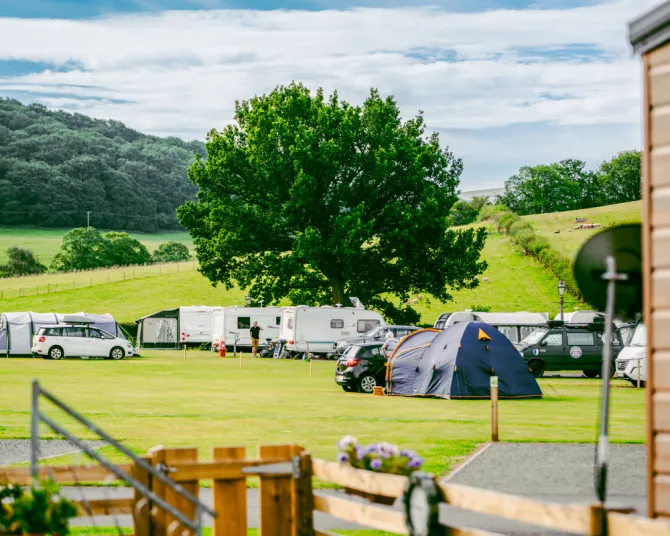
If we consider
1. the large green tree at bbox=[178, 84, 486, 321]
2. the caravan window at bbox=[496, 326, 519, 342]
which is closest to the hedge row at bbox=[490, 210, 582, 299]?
the large green tree at bbox=[178, 84, 486, 321]

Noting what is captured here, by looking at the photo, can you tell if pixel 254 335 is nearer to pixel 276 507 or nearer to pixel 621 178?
pixel 276 507

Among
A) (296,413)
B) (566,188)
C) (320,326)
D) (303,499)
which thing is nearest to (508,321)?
(320,326)

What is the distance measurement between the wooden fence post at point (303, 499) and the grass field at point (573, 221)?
267 ft

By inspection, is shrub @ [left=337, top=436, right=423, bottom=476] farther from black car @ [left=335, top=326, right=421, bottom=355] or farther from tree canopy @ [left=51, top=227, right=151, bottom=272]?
tree canopy @ [left=51, top=227, right=151, bottom=272]

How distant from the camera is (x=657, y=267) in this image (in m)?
5.51

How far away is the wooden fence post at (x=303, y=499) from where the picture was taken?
695cm

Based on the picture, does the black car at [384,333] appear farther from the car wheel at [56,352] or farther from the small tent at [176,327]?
the small tent at [176,327]

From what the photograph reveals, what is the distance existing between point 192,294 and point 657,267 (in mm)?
79158

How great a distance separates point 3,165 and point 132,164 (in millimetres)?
20607

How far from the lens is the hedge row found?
274 feet

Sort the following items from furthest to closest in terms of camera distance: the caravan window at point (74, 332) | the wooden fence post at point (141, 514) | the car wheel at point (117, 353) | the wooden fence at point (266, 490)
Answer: the car wheel at point (117, 353)
the caravan window at point (74, 332)
the wooden fence post at point (141, 514)
the wooden fence at point (266, 490)

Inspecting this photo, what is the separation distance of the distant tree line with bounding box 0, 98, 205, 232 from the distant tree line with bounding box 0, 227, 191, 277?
2959 cm

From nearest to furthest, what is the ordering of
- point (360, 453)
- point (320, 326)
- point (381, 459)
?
point (381, 459), point (360, 453), point (320, 326)

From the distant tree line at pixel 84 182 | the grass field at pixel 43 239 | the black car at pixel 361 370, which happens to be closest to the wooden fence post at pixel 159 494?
the black car at pixel 361 370
